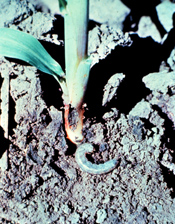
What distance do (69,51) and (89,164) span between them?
0.55m

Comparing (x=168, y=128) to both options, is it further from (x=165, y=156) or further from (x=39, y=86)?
(x=39, y=86)

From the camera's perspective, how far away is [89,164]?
3.34ft

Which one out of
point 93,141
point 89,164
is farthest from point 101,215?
point 93,141

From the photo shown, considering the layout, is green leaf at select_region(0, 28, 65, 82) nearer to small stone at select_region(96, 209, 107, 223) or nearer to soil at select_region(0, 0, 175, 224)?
soil at select_region(0, 0, 175, 224)

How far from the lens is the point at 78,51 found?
0.82m

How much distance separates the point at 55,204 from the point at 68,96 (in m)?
0.52

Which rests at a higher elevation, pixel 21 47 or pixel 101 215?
pixel 21 47

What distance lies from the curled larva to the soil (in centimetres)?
4

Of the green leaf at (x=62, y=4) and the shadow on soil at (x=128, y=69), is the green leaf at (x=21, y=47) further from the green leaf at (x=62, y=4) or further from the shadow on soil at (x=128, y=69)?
the shadow on soil at (x=128, y=69)

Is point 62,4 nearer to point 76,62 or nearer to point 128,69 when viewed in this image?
point 76,62

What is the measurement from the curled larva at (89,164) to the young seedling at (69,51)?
15 mm

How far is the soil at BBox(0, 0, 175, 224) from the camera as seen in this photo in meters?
0.96

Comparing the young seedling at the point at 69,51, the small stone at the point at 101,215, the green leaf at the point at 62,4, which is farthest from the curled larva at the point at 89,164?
the green leaf at the point at 62,4

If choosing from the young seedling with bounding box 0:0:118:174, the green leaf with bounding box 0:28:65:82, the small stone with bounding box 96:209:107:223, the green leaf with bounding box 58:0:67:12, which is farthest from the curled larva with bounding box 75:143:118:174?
the green leaf with bounding box 58:0:67:12
